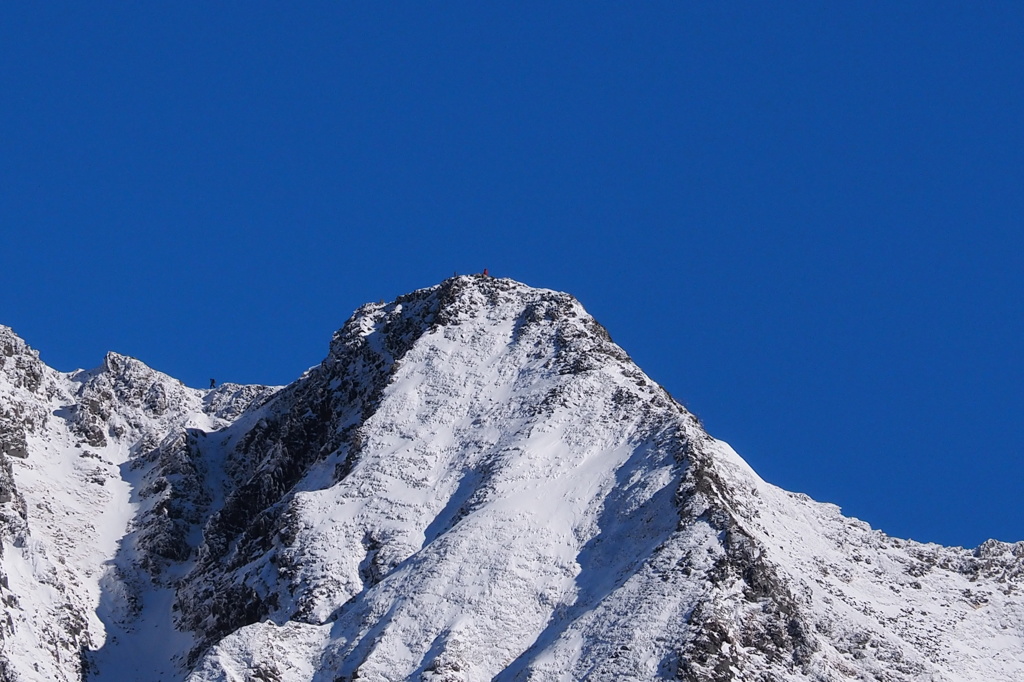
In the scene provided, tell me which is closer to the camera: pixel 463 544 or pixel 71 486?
pixel 463 544

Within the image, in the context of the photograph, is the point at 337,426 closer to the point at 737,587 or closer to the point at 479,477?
the point at 479,477

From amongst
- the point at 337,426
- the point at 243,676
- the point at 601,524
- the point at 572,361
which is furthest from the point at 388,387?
the point at 243,676

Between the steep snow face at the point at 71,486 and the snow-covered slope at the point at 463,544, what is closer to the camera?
the snow-covered slope at the point at 463,544

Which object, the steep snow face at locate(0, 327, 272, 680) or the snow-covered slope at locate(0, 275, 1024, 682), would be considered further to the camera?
the steep snow face at locate(0, 327, 272, 680)

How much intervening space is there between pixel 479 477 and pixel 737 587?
871 inches

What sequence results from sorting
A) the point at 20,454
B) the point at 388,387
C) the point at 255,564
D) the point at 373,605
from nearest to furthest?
1. the point at 373,605
2. the point at 255,564
3. the point at 388,387
4. the point at 20,454

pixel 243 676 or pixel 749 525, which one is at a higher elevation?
pixel 749 525

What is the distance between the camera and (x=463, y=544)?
109m

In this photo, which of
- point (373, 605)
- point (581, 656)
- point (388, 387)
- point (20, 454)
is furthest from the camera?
point (20, 454)

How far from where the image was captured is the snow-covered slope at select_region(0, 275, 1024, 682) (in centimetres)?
10169

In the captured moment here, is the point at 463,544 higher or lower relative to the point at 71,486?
lower

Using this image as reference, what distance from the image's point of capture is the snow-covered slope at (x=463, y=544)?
102 m

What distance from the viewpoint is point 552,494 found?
4491 inches

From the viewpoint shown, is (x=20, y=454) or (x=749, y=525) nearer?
(x=749, y=525)
